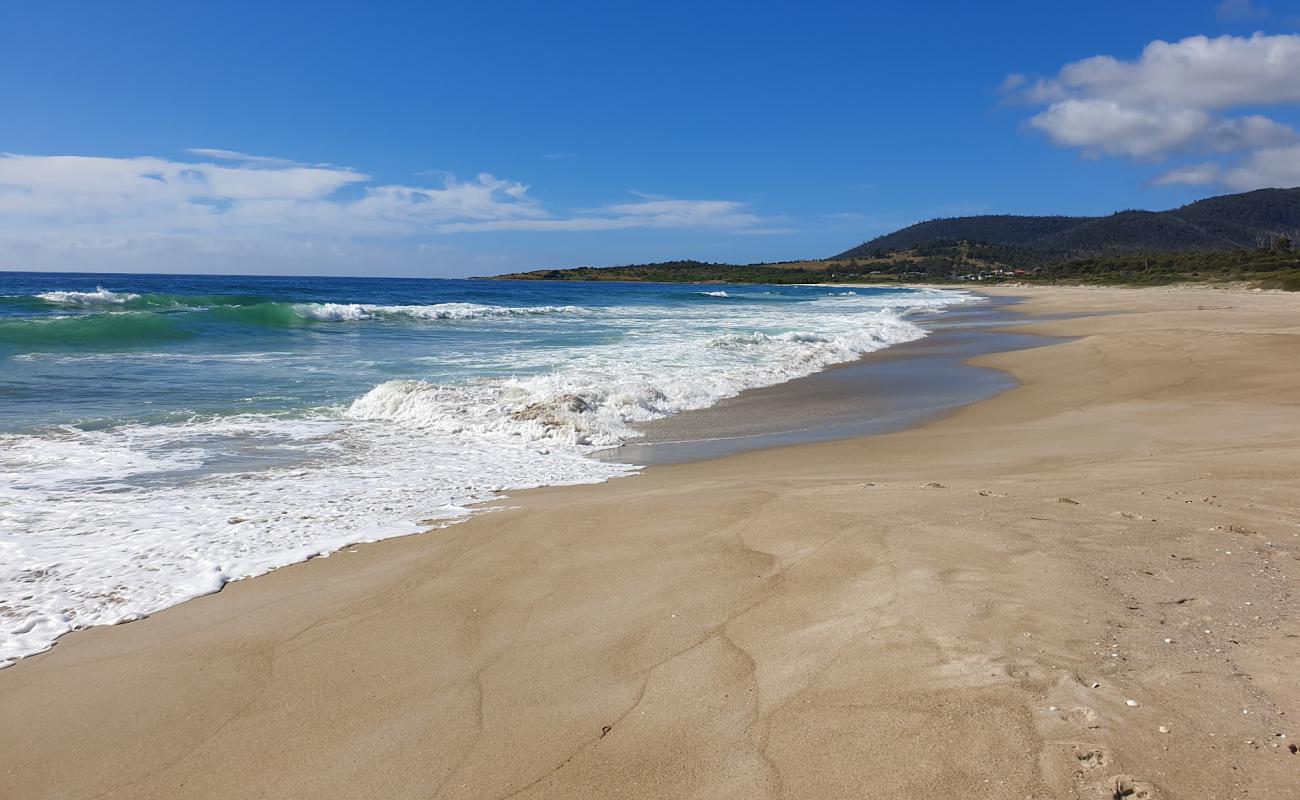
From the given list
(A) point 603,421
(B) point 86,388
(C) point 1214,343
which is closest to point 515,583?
(A) point 603,421

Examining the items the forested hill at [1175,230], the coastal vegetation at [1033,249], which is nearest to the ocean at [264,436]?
the coastal vegetation at [1033,249]

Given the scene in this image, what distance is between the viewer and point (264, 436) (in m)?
9.20

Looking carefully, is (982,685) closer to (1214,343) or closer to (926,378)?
(926,378)

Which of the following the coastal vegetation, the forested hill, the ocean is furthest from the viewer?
the forested hill

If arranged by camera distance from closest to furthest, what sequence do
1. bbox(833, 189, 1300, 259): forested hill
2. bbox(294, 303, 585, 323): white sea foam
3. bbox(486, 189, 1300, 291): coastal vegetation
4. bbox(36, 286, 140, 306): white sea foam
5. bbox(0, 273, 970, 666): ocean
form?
1. bbox(0, 273, 970, 666): ocean
2. bbox(294, 303, 585, 323): white sea foam
3. bbox(36, 286, 140, 306): white sea foam
4. bbox(486, 189, 1300, 291): coastal vegetation
5. bbox(833, 189, 1300, 259): forested hill

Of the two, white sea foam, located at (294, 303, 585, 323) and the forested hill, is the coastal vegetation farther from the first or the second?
white sea foam, located at (294, 303, 585, 323)

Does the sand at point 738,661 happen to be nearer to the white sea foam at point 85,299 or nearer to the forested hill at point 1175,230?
the white sea foam at point 85,299

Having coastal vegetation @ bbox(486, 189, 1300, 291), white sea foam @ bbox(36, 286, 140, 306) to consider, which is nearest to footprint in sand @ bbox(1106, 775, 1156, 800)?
white sea foam @ bbox(36, 286, 140, 306)

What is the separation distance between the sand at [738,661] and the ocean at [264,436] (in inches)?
28.5

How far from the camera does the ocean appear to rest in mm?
5051

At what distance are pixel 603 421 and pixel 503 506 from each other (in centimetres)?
435

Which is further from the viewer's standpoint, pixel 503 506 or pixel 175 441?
pixel 175 441

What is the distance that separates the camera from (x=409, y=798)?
257cm

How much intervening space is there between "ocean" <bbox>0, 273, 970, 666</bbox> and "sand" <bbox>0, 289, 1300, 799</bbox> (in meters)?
0.72
